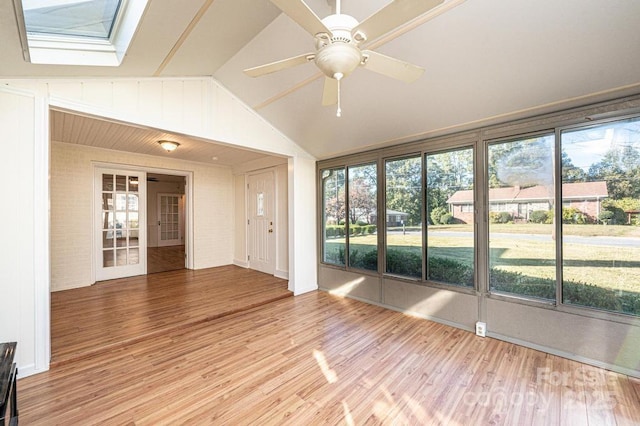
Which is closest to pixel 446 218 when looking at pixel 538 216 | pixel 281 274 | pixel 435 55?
pixel 538 216

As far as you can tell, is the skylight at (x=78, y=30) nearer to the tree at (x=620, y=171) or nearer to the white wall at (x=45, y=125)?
the white wall at (x=45, y=125)

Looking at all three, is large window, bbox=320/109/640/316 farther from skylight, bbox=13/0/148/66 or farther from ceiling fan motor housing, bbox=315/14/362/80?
skylight, bbox=13/0/148/66

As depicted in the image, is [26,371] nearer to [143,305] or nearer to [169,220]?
[143,305]

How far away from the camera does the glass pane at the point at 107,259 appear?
16.1 feet

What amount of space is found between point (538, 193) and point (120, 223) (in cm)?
646

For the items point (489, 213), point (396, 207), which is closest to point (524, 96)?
point (489, 213)

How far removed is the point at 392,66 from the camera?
158 centimetres

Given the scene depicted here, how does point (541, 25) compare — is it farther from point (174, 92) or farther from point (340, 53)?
point (174, 92)

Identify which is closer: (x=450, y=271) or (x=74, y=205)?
(x=450, y=271)

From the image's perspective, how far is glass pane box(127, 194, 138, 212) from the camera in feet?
17.0

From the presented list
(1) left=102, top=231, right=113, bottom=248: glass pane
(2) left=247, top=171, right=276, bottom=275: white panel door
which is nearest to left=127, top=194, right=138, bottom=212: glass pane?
(1) left=102, top=231, right=113, bottom=248: glass pane

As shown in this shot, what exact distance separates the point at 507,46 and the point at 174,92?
316 centimetres

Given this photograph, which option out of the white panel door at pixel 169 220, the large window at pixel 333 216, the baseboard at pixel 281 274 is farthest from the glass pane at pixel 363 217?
the white panel door at pixel 169 220

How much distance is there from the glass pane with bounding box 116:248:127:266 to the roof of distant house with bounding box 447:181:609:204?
5744mm
